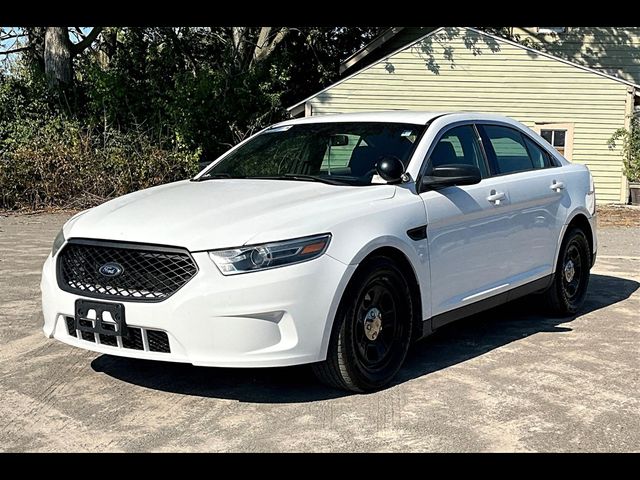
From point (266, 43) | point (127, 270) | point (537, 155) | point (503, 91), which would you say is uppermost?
point (266, 43)

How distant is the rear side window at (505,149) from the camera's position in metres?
6.39

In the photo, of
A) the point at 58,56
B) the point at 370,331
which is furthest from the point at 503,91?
the point at 370,331

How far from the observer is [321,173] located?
18.8 ft

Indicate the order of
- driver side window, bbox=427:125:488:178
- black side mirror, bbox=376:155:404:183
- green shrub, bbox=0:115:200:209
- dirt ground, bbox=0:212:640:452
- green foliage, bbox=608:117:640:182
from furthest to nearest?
green foliage, bbox=608:117:640:182
green shrub, bbox=0:115:200:209
driver side window, bbox=427:125:488:178
black side mirror, bbox=376:155:404:183
dirt ground, bbox=0:212:640:452

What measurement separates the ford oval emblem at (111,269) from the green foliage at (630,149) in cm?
1735

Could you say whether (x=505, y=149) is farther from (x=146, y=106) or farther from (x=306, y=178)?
(x=146, y=106)

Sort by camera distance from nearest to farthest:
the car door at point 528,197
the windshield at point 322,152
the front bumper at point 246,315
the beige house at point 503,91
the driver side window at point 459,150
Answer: the front bumper at point 246,315, the windshield at point 322,152, the driver side window at point 459,150, the car door at point 528,197, the beige house at point 503,91

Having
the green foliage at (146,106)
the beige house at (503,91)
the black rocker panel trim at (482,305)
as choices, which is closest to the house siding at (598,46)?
the beige house at (503,91)

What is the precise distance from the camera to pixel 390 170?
17.4 ft

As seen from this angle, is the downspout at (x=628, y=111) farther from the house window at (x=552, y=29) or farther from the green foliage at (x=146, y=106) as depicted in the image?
the green foliage at (x=146, y=106)

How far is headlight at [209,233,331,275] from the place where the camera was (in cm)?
446

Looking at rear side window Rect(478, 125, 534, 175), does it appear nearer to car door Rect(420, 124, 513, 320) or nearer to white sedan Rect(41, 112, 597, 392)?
white sedan Rect(41, 112, 597, 392)

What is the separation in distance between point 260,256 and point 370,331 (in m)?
0.92

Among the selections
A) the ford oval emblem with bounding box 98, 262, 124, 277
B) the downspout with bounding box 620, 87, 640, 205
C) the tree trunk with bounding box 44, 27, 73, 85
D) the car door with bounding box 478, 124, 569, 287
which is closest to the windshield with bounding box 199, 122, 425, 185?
the car door with bounding box 478, 124, 569, 287
